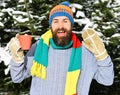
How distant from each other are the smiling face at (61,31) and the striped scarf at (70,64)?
0.36ft

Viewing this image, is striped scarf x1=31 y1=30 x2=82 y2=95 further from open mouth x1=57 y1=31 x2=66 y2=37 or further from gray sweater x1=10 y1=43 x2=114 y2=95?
open mouth x1=57 y1=31 x2=66 y2=37

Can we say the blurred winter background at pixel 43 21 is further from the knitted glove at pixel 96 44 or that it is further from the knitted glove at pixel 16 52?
the knitted glove at pixel 96 44

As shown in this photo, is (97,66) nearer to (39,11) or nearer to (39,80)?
(39,80)

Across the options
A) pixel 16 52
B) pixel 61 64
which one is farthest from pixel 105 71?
pixel 16 52

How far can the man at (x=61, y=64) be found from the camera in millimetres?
3223

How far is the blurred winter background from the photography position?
4.90 m

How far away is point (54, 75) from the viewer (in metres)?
3.28

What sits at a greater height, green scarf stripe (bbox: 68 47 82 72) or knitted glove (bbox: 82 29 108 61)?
knitted glove (bbox: 82 29 108 61)

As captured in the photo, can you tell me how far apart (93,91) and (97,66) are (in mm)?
2601

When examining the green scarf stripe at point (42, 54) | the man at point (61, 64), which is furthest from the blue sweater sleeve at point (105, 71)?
the green scarf stripe at point (42, 54)

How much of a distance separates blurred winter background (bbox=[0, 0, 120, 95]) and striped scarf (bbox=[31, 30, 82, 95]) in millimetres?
1431

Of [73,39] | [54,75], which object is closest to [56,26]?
[73,39]

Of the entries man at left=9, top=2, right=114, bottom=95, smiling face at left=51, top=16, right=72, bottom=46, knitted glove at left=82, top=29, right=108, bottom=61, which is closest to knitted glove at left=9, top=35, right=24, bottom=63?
man at left=9, top=2, right=114, bottom=95

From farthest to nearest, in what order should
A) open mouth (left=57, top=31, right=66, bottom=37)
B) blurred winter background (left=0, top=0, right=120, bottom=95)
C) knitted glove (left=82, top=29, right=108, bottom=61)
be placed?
blurred winter background (left=0, top=0, right=120, bottom=95)
open mouth (left=57, top=31, right=66, bottom=37)
knitted glove (left=82, top=29, right=108, bottom=61)
